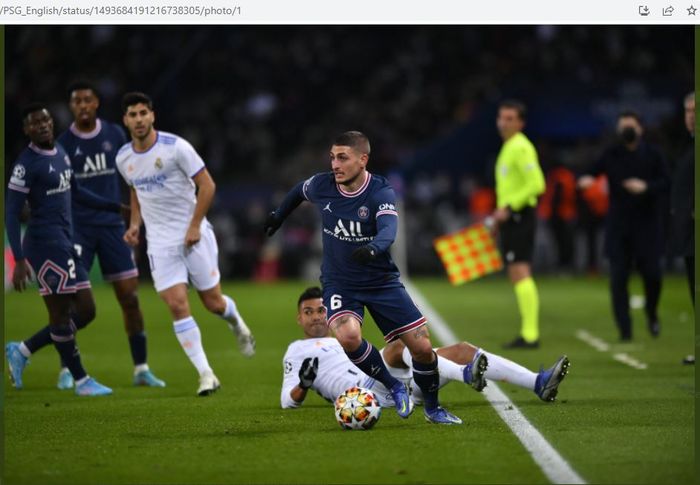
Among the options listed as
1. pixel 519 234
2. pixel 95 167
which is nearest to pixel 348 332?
pixel 95 167

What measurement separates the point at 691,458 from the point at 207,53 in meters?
24.1

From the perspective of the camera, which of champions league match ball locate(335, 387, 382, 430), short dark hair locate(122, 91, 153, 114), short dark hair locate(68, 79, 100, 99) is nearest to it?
champions league match ball locate(335, 387, 382, 430)

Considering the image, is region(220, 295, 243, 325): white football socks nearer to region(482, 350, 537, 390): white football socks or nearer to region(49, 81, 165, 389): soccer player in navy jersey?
region(49, 81, 165, 389): soccer player in navy jersey

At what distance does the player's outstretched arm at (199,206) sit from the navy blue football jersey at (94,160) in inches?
45.2

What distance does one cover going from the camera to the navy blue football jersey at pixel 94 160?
10570 mm

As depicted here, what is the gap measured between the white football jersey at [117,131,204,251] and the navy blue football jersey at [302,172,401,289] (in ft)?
7.14

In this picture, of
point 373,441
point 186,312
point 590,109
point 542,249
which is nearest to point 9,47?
point 186,312

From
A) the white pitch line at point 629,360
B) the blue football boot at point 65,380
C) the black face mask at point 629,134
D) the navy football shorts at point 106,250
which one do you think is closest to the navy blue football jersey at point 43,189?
the navy football shorts at point 106,250

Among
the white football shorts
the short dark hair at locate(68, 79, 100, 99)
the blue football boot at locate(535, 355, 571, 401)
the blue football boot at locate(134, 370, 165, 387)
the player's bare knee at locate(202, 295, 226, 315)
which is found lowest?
the blue football boot at locate(134, 370, 165, 387)

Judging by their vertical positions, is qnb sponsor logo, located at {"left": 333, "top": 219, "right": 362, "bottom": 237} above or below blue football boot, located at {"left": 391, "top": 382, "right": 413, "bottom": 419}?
above

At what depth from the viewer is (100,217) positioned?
35.0ft

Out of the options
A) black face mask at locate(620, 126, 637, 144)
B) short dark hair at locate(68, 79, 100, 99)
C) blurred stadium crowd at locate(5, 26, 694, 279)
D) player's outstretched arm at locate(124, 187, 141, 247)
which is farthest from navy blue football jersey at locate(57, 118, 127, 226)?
blurred stadium crowd at locate(5, 26, 694, 279)

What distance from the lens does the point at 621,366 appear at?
1133cm

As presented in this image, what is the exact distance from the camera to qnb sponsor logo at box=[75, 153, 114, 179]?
1059 centimetres
